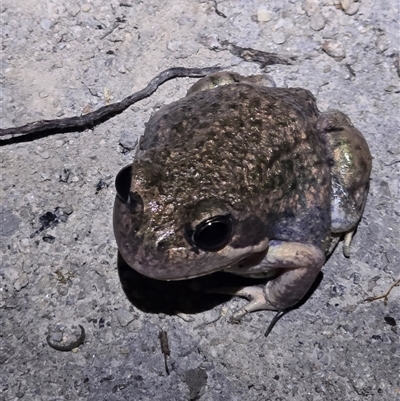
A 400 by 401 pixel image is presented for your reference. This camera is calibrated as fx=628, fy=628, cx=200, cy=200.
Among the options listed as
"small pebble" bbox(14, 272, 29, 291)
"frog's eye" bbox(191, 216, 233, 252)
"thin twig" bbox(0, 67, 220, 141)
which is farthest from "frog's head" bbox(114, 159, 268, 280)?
"thin twig" bbox(0, 67, 220, 141)

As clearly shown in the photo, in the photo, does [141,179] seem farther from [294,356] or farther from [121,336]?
[294,356]

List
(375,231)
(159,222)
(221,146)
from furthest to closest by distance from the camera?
(375,231)
(221,146)
(159,222)

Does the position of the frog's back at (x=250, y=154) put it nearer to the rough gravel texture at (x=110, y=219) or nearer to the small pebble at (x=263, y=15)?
the rough gravel texture at (x=110, y=219)

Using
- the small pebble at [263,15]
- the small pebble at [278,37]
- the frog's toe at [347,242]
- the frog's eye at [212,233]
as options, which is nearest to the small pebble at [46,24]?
the small pebble at [263,15]

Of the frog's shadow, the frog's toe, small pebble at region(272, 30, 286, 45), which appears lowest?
the frog's shadow

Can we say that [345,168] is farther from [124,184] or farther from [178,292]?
[124,184]

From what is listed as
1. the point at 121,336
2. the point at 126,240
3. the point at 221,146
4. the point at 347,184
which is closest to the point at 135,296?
the point at 121,336

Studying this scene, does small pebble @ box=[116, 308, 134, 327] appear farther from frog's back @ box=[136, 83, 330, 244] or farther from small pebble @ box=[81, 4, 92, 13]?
small pebble @ box=[81, 4, 92, 13]
